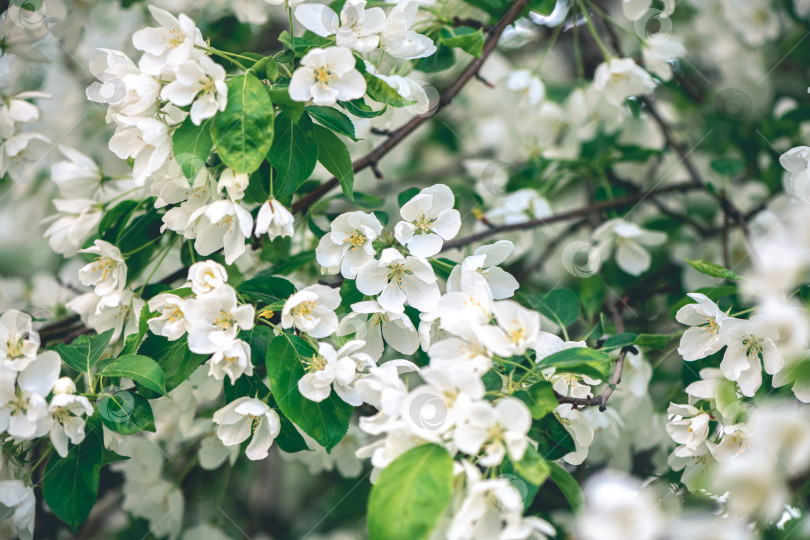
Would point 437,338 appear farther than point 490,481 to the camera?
Yes

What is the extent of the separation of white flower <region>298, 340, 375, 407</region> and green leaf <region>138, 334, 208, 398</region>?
258 millimetres

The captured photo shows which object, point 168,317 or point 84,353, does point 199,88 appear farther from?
point 84,353

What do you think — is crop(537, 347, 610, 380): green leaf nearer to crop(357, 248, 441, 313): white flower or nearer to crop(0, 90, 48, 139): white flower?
crop(357, 248, 441, 313): white flower

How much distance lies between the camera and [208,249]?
133 centimetres

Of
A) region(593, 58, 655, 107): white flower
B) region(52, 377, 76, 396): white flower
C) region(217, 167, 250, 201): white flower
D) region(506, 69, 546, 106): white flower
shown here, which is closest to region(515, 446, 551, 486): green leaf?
region(217, 167, 250, 201): white flower

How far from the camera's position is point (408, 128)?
1694 mm

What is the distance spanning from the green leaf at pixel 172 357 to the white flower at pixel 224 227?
0.64 ft

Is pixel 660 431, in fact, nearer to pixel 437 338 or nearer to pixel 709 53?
pixel 437 338

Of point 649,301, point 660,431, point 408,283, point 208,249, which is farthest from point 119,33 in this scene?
point 660,431

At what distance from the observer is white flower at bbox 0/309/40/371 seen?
47.1 inches

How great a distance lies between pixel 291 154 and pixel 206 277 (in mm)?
299

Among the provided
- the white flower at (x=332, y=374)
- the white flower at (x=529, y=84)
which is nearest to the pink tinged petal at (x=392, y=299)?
the white flower at (x=332, y=374)

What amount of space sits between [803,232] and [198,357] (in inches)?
41.4

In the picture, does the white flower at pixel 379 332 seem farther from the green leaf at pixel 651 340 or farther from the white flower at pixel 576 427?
the green leaf at pixel 651 340
